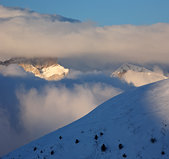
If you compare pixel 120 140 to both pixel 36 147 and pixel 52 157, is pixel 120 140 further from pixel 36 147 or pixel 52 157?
pixel 36 147

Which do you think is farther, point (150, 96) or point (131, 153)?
→ point (150, 96)

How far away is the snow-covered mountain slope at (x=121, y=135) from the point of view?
19.4 m

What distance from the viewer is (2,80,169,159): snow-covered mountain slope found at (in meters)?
19.4

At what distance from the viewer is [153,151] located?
18.6 meters

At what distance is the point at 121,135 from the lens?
21.7 meters

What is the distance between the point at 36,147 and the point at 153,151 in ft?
37.8

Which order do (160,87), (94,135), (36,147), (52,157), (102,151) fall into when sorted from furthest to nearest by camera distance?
(160,87) → (36,147) → (94,135) → (52,157) → (102,151)

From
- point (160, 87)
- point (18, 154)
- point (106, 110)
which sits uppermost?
point (160, 87)

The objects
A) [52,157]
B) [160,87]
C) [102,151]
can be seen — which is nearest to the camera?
[102,151]

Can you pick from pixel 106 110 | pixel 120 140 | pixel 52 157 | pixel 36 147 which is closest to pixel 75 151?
pixel 52 157

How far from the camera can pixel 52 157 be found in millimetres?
21531

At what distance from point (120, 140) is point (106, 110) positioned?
7.70 metres

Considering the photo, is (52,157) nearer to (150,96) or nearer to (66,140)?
(66,140)

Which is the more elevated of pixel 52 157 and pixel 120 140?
pixel 120 140
